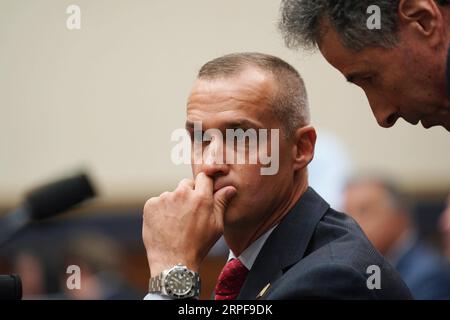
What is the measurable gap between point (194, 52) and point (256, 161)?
338 cm

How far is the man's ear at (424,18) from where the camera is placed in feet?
5.98

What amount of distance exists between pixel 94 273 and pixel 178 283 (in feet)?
9.28

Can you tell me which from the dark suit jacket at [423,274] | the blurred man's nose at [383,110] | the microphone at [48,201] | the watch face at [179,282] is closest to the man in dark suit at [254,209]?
the watch face at [179,282]

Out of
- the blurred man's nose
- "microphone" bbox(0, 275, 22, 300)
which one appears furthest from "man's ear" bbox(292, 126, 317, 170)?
"microphone" bbox(0, 275, 22, 300)

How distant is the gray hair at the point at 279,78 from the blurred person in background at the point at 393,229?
158 centimetres

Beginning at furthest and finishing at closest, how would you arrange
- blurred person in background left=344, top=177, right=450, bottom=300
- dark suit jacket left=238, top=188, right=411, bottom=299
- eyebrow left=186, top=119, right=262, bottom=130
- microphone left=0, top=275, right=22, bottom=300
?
1. blurred person in background left=344, top=177, right=450, bottom=300
2. eyebrow left=186, top=119, right=262, bottom=130
3. dark suit jacket left=238, top=188, right=411, bottom=299
4. microphone left=0, top=275, right=22, bottom=300

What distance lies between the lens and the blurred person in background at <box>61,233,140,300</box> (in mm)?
4598

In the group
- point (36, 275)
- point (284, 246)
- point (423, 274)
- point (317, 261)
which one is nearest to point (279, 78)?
point (284, 246)

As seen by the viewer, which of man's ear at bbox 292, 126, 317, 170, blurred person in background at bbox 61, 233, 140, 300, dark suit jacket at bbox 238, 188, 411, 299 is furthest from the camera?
blurred person in background at bbox 61, 233, 140, 300

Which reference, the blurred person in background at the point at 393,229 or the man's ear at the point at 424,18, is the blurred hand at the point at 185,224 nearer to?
the man's ear at the point at 424,18

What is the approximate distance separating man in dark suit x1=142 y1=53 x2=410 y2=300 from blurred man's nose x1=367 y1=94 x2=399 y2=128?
314mm

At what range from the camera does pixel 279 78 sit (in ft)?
7.52

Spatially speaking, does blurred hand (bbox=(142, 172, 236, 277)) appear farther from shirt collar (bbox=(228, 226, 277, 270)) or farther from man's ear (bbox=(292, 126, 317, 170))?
man's ear (bbox=(292, 126, 317, 170))
